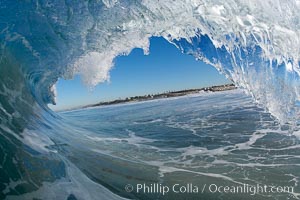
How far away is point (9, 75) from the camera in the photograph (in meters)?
9.65

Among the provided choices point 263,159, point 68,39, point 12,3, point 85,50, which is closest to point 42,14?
point 12,3

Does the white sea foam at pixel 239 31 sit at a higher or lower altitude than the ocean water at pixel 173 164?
higher

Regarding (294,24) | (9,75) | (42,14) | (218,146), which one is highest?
(42,14)

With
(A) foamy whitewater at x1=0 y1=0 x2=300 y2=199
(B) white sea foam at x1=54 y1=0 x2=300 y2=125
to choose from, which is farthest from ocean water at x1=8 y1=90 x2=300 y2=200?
(B) white sea foam at x1=54 y1=0 x2=300 y2=125

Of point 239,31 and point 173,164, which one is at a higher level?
point 239,31

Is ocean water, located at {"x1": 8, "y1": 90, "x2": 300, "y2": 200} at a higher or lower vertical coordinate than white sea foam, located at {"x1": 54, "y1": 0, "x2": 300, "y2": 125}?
lower

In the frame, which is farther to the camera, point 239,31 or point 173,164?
point 173,164

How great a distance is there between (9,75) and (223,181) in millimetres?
7106

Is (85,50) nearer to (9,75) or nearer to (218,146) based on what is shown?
(9,75)

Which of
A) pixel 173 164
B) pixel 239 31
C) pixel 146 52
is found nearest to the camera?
pixel 239 31

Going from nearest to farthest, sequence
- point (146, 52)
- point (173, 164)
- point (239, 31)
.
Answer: point (239, 31), point (173, 164), point (146, 52)

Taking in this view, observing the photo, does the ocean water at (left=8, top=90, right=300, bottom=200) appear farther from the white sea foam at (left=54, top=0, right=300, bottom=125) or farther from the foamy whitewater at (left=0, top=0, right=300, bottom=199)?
the white sea foam at (left=54, top=0, right=300, bottom=125)

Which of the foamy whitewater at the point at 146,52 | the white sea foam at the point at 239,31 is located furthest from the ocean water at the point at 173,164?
the white sea foam at the point at 239,31

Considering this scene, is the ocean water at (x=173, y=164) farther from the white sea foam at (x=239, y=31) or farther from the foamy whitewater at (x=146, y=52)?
the white sea foam at (x=239, y=31)
